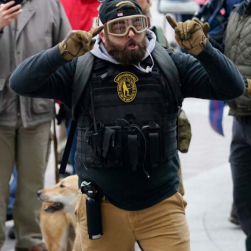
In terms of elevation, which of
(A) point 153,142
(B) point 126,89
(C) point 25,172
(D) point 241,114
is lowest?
(C) point 25,172

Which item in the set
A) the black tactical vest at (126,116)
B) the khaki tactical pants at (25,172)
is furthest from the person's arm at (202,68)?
the khaki tactical pants at (25,172)

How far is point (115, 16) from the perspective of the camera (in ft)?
12.5

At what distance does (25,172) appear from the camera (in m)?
5.71

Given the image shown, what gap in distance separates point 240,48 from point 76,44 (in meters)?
1.87

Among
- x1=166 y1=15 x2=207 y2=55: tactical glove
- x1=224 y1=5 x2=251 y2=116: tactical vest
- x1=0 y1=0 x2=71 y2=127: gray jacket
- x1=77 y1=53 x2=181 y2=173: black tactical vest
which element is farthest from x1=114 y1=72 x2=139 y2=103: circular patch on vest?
x1=0 y1=0 x2=71 y2=127: gray jacket

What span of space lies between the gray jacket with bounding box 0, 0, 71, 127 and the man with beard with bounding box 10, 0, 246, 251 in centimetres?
156

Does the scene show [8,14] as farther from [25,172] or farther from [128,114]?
[128,114]

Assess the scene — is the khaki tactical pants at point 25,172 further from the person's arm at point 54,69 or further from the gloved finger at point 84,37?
the gloved finger at point 84,37

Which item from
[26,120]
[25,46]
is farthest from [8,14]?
[26,120]

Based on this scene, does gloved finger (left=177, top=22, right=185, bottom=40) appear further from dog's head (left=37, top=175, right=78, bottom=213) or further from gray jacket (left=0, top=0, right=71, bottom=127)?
gray jacket (left=0, top=0, right=71, bottom=127)

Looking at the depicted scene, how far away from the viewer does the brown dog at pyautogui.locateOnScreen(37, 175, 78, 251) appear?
5.23m

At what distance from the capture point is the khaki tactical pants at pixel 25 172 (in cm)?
557

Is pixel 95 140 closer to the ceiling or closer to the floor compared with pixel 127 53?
closer to the floor

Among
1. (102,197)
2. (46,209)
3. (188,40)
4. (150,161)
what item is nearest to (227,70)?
(188,40)
